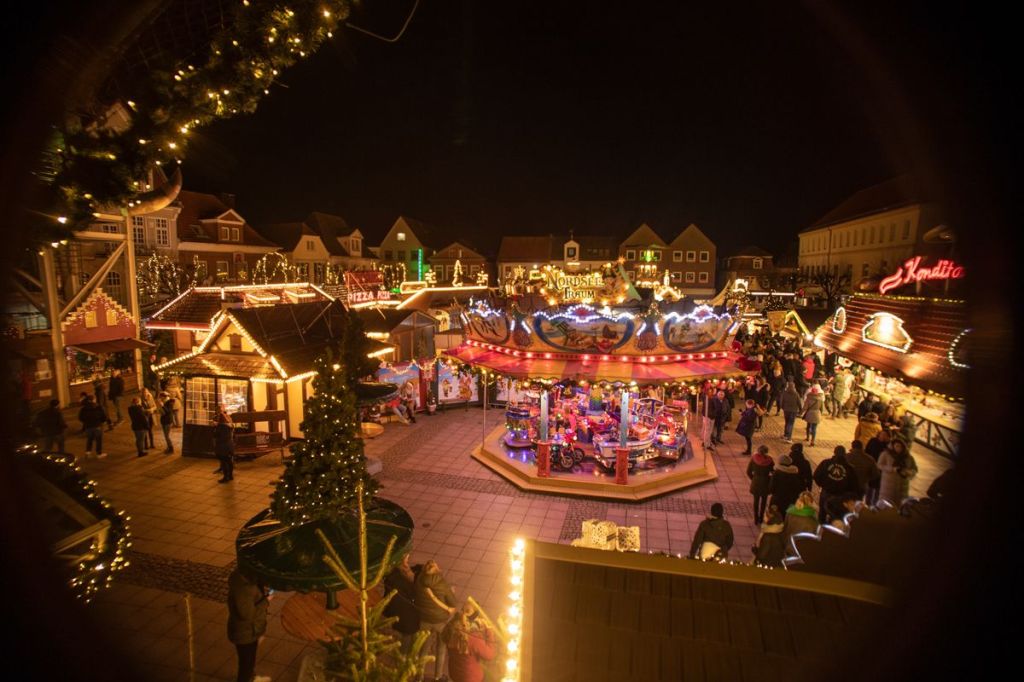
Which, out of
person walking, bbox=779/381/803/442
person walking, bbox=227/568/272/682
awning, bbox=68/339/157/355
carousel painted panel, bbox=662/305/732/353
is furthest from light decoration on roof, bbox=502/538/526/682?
awning, bbox=68/339/157/355

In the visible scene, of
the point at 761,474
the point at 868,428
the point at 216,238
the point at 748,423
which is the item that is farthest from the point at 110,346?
the point at 868,428

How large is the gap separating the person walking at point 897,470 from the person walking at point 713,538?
461 cm

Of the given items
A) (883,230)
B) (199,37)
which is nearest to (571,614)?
(199,37)

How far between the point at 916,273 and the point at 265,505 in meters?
14.5

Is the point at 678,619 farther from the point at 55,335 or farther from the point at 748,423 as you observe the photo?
the point at 55,335

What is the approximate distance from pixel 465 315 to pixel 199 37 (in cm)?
963

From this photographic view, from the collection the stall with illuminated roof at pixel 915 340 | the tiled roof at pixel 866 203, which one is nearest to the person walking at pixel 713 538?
the stall with illuminated roof at pixel 915 340

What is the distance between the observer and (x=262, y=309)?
13.3 metres

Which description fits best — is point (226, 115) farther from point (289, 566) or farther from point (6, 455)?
point (289, 566)

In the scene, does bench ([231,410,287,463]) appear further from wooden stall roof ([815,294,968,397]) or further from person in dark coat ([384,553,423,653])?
wooden stall roof ([815,294,968,397])

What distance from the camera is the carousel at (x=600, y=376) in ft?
34.0

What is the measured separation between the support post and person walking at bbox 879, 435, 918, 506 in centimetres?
2091

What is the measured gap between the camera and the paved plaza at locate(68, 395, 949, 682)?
5.95m

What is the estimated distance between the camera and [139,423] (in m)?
12.0
